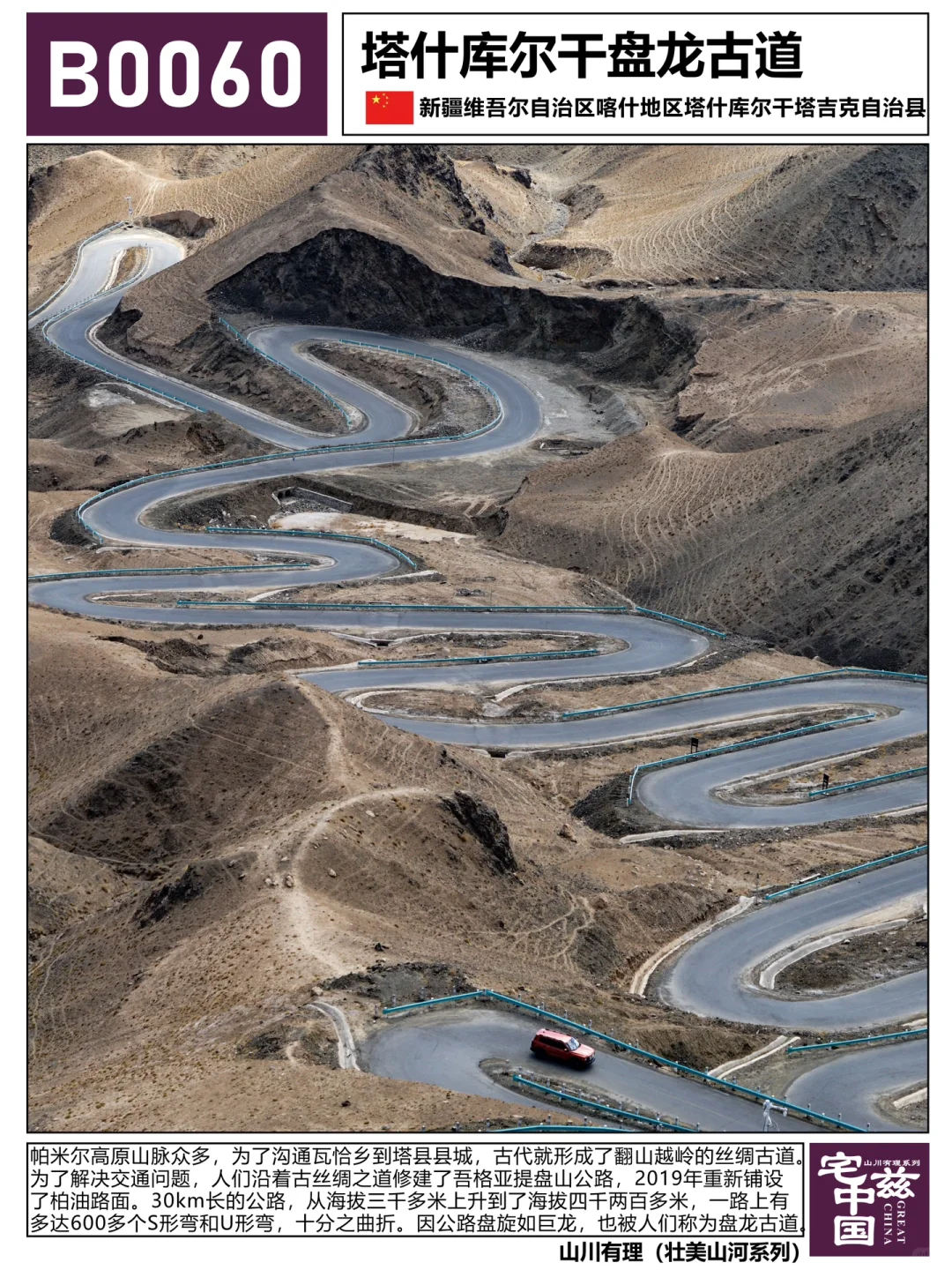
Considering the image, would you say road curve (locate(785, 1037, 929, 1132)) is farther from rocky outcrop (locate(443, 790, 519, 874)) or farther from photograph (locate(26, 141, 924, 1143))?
rocky outcrop (locate(443, 790, 519, 874))

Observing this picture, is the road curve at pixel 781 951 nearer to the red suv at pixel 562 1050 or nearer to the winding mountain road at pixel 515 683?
the winding mountain road at pixel 515 683

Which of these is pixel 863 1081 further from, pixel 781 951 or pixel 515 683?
pixel 515 683

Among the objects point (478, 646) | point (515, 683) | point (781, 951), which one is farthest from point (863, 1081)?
point (478, 646)

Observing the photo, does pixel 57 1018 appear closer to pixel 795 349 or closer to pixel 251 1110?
pixel 251 1110

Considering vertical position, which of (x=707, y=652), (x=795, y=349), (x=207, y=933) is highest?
(x=795, y=349)

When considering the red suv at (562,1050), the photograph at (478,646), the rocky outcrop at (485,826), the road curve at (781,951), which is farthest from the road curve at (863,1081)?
the rocky outcrop at (485,826)

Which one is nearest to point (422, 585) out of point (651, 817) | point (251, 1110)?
point (651, 817)
